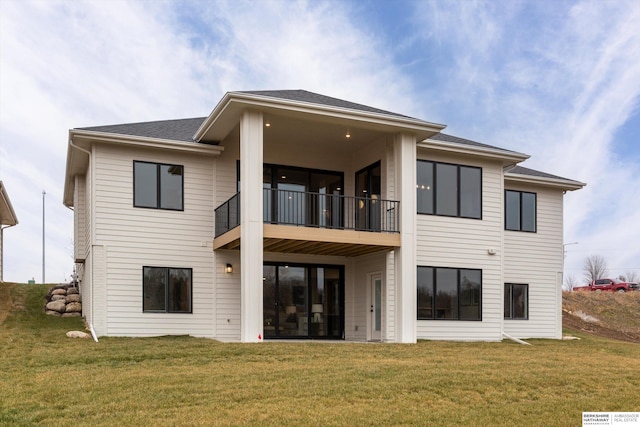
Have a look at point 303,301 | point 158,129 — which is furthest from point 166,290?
point 158,129

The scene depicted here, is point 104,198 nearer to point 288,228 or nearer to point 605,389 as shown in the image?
point 288,228

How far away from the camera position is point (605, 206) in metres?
26.7

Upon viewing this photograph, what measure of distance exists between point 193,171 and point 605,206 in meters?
18.7

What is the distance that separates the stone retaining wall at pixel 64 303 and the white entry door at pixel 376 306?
344 inches

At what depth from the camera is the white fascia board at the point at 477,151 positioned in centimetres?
1689

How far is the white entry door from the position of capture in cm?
1662

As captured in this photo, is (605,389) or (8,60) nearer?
(605,389)

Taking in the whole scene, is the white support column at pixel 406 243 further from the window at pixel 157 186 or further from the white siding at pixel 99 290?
the white siding at pixel 99 290

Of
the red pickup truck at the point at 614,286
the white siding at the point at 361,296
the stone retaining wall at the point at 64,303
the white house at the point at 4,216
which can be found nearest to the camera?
the white siding at the point at 361,296

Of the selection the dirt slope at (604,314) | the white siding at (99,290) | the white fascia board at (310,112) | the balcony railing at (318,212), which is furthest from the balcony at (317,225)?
the dirt slope at (604,314)

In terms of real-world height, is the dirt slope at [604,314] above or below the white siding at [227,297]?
below

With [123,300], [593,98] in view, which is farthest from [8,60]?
[593,98]

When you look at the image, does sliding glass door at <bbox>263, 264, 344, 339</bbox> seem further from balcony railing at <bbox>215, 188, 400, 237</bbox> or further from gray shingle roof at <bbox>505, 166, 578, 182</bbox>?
gray shingle roof at <bbox>505, 166, 578, 182</bbox>

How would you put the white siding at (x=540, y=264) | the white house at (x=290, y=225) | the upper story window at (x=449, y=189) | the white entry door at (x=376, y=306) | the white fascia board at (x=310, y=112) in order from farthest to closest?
the white siding at (x=540, y=264), the upper story window at (x=449, y=189), the white entry door at (x=376, y=306), the white house at (x=290, y=225), the white fascia board at (x=310, y=112)
